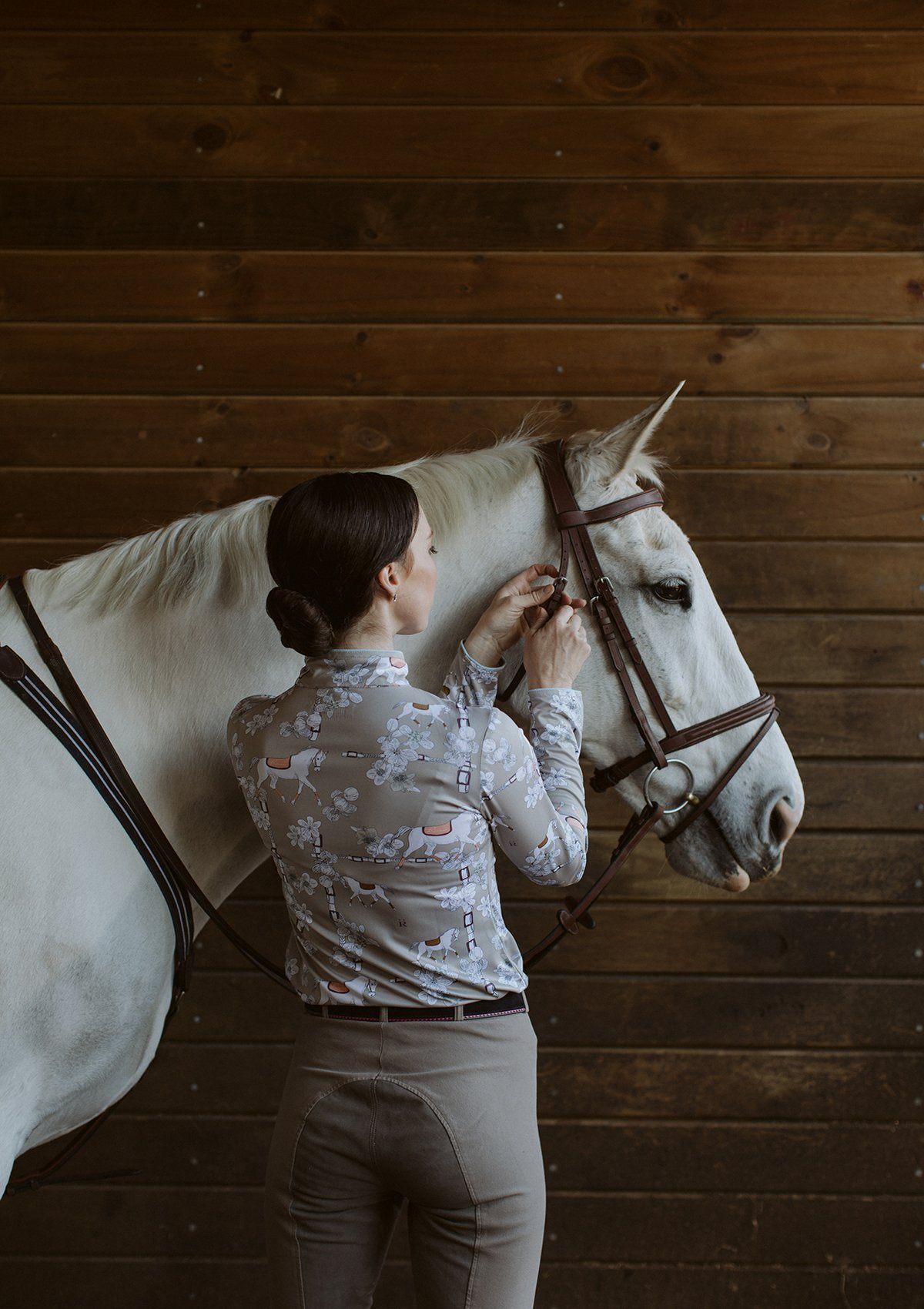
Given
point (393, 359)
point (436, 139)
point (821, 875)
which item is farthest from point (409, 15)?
point (821, 875)

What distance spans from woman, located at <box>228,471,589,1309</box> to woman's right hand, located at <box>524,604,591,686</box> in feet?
0.55

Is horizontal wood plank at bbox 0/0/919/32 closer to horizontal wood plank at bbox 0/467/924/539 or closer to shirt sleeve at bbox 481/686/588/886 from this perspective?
horizontal wood plank at bbox 0/467/924/539

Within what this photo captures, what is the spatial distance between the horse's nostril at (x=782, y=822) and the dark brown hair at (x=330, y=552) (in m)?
0.82

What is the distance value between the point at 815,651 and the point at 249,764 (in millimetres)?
1594

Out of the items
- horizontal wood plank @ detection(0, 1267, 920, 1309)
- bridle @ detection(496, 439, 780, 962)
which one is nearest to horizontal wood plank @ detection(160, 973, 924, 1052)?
horizontal wood plank @ detection(0, 1267, 920, 1309)

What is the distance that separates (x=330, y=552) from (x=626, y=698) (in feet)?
1.99

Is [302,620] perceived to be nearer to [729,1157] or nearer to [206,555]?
[206,555]

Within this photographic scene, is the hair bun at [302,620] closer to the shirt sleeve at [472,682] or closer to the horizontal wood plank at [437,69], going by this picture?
the shirt sleeve at [472,682]

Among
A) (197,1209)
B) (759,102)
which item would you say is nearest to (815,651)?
(759,102)

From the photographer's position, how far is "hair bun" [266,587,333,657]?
40.4 inches

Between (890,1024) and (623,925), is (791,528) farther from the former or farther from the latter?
(890,1024)

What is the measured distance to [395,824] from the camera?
3.19ft

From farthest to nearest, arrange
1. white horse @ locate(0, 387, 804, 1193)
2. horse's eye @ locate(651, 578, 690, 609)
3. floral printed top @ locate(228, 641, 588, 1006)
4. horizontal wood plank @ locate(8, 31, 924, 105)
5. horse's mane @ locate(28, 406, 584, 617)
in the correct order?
horizontal wood plank @ locate(8, 31, 924, 105) → horse's eye @ locate(651, 578, 690, 609) → horse's mane @ locate(28, 406, 584, 617) → white horse @ locate(0, 387, 804, 1193) → floral printed top @ locate(228, 641, 588, 1006)

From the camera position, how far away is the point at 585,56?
216 cm
